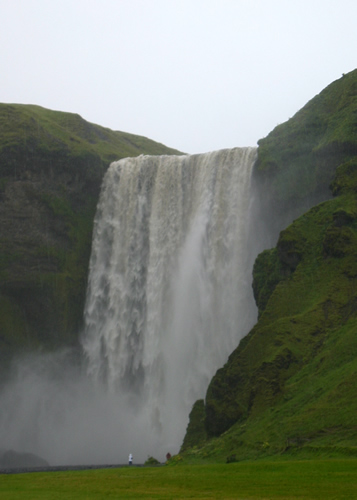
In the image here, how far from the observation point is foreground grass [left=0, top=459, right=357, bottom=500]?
1584 cm

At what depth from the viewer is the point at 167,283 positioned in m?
51.7

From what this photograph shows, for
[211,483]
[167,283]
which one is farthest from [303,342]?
[167,283]

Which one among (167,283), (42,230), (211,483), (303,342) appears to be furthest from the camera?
(42,230)

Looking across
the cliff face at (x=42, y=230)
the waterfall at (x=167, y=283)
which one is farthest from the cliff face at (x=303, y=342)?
the cliff face at (x=42, y=230)

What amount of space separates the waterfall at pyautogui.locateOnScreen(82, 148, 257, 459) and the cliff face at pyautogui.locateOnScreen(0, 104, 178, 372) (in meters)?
1.47

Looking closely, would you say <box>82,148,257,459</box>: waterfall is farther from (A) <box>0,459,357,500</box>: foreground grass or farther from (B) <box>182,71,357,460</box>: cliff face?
(A) <box>0,459,357,500</box>: foreground grass

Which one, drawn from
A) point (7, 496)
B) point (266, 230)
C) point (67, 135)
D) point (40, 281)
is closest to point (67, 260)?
point (40, 281)

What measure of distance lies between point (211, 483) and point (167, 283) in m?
34.1

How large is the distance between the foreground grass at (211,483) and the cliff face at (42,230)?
3395 centimetres

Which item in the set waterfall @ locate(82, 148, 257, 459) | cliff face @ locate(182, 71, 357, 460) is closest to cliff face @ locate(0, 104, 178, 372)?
waterfall @ locate(82, 148, 257, 459)

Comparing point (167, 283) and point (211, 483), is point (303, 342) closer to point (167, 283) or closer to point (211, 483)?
point (211, 483)

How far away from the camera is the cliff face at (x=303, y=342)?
2392cm

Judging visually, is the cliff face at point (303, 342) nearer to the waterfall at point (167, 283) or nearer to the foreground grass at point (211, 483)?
the foreground grass at point (211, 483)

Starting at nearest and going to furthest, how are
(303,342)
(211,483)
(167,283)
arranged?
(211,483), (303,342), (167,283)
